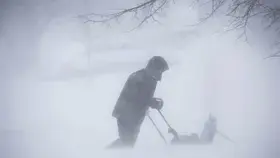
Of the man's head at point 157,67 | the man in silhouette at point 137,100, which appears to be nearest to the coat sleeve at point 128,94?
the man in silhouette at point 137,100

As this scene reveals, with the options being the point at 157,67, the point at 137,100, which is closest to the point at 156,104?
the point at 137,100

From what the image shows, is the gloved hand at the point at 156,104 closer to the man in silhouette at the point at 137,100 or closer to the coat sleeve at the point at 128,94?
the man in silhouette at the point at 137,100

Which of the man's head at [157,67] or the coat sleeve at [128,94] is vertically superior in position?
the man's head at [157,67]

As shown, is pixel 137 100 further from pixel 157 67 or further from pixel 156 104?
pixel 157 67

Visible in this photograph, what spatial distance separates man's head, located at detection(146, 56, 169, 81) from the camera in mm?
2697

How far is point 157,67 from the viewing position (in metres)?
2.70

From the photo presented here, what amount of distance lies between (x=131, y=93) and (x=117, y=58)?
0.34m

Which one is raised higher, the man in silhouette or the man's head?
the man's head

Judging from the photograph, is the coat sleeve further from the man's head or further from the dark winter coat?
the man's head

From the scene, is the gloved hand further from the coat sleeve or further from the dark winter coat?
the coat sleeve

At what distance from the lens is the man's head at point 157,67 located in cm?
270

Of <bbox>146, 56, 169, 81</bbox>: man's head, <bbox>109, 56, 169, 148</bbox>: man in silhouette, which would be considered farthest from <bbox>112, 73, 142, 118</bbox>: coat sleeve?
<bbox>146, 56, 169, 81</bbox>: man's head

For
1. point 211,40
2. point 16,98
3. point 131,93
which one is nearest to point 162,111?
point 131,93

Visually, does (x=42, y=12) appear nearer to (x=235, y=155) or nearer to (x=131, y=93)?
(x=131, y=93)
